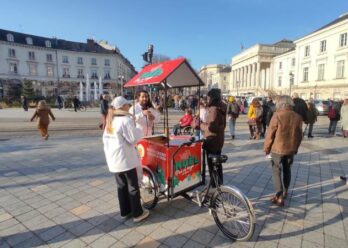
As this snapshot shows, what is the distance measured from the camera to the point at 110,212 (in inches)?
145

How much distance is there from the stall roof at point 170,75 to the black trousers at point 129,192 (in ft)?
4.48

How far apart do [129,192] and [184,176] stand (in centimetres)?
87

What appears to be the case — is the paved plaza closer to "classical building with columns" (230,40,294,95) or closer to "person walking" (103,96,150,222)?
"person walking" (103,96,150,222)

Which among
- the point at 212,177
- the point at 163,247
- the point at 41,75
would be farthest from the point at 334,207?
the point at 41,75

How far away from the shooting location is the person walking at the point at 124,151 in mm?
3054

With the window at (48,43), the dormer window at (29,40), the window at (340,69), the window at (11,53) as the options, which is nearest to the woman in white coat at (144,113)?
the window at (340,69)

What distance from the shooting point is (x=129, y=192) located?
3.35 m

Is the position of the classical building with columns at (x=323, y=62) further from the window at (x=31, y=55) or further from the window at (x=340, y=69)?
the window at (x=31, y=55)

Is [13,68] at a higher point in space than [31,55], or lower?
lower

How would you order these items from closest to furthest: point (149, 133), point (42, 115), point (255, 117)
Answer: point (149, 133)
point (42, 115)
point (255, 117)

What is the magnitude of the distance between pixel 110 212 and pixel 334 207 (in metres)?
3.76

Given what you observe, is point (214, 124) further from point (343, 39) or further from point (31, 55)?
point (31, 55)

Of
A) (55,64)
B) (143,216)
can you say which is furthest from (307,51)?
(55,64)

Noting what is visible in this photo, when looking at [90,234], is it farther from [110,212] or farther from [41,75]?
[41,75]
